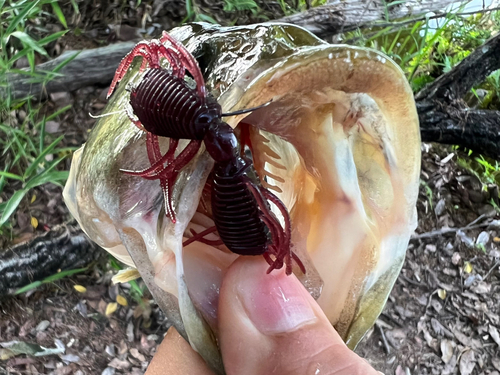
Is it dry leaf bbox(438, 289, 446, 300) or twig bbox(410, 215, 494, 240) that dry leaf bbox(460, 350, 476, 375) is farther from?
twig bbox(410, 215, 494, 240)

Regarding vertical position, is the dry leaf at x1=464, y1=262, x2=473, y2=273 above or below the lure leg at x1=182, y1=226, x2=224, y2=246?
below

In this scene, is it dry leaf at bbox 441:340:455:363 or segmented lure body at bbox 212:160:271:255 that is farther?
dry leaf at bbox 441:340:455:363

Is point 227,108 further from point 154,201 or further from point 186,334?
point 186,334

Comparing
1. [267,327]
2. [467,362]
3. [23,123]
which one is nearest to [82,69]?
[23,123]

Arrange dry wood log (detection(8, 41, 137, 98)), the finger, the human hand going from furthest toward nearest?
dry wood log (detection(8, 41, 137, 98)), the finger, the human hand

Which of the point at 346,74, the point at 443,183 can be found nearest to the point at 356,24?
the point at 443,183

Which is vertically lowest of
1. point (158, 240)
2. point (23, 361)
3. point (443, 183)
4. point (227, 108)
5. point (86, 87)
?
point (23, 361)

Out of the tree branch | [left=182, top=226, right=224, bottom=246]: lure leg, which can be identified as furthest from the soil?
[left=182, top=226, right=224, bottom=246]: lure leg
